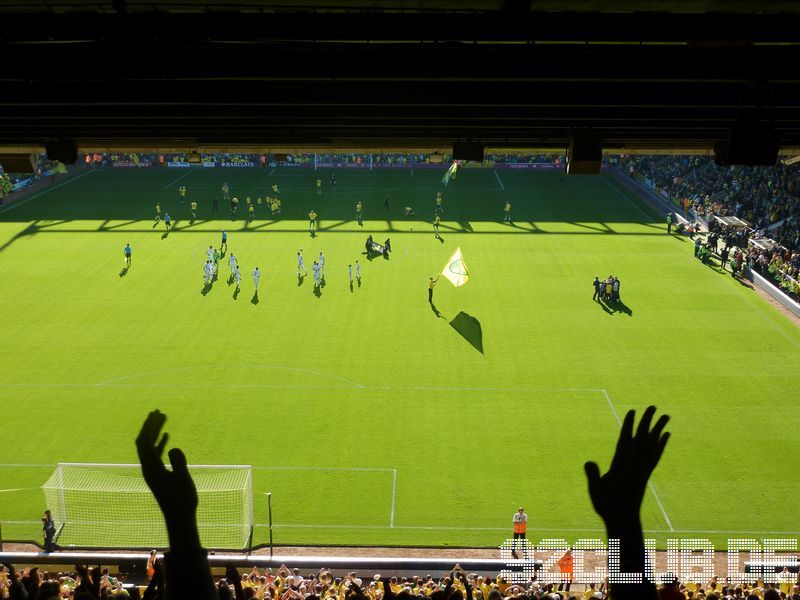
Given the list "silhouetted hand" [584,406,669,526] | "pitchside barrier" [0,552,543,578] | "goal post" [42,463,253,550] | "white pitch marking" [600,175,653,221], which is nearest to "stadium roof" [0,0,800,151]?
"silhouetted hand" [584,406,669,526]

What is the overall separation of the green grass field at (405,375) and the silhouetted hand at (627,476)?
1404cm

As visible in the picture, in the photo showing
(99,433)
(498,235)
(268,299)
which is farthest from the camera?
(498,235)

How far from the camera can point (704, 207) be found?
46.4m

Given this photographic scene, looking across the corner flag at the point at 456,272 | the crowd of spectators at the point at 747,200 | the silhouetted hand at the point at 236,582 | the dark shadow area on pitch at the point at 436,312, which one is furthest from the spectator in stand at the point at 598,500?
the crowd of spectators at the point at 747,200

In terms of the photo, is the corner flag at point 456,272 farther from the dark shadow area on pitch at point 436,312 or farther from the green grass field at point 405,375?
the dark shadow area on pitch at point 436,312

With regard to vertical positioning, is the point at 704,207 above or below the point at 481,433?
above

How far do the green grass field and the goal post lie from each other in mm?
625

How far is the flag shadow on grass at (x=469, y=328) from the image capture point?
27344 mm

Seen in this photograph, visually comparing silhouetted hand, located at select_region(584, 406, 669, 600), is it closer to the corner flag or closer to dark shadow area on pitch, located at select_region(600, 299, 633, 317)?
dark shadow area on pitch, located at select_region(600, 299, 633, 317)

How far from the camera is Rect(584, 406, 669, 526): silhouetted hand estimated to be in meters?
3.57

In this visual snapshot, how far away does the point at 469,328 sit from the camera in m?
28.6

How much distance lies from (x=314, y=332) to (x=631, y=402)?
38.1 feet

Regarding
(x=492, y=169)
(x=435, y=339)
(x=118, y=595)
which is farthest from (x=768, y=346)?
(x=492, y=169)

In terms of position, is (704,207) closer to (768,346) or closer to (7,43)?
(768,346)
